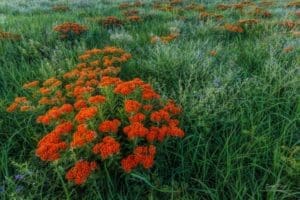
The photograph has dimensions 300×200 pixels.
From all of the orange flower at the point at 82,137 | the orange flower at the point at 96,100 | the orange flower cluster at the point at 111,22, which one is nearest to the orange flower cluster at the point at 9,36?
the orange flower cluster at the point at 111,22

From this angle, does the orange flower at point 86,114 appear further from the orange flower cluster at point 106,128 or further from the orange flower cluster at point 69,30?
the orange flower cluster at point 69,30

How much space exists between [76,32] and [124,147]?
4.49 metres

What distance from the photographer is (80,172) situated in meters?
2.80

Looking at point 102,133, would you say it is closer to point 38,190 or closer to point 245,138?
point 38,190

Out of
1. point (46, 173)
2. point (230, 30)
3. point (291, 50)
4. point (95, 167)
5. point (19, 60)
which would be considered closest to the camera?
point (95, 167)

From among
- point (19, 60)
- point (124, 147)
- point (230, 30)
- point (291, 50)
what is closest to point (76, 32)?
point (19, 60)

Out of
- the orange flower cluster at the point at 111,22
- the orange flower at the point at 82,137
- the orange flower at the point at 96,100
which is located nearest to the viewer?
the orange flower at the point at 82,137

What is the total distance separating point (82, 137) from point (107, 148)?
0.77ft

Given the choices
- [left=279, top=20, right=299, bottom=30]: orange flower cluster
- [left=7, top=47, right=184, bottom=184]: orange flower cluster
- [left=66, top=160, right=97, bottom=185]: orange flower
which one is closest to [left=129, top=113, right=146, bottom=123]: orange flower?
[left=7, top=47, right=184, bottom=184]: orange flower cluster

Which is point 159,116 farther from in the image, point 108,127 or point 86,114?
point 86,114

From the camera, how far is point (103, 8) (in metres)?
11.8

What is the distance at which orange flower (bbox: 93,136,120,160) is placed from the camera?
2854 mm

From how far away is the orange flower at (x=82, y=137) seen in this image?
2893 millimetres

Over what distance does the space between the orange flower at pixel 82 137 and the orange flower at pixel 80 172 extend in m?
0.15
